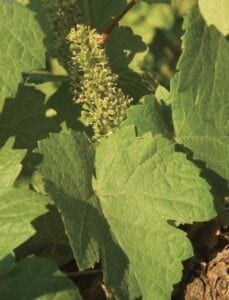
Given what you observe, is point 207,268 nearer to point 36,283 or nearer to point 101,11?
point 36,283

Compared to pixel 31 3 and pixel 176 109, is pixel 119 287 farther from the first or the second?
pixel 31 3

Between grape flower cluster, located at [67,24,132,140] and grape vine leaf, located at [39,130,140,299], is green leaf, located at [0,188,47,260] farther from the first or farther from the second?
grape flower cluster, located at [67,24,132,140]

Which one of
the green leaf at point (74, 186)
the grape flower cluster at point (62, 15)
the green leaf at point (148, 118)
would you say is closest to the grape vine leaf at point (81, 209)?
the green leaf at point (74, 186)

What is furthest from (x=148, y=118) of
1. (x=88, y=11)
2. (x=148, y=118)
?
(x=88, y=11)

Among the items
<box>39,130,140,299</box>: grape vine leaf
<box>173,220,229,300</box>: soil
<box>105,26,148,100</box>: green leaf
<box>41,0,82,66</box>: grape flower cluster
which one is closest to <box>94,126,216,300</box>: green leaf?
<box>39,130,140,299</box>: grape vine leaf

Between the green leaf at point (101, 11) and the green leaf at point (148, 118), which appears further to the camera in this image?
the green leaf at point (101, 11)

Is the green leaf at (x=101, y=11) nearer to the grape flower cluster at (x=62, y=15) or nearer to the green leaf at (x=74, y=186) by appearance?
the grape flower cluster at (x=62, y=15)

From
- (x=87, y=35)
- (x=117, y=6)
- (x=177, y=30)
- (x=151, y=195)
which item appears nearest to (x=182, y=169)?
(x=151, y=195)
